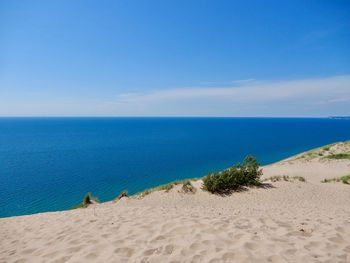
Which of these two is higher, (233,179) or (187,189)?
(233,179)

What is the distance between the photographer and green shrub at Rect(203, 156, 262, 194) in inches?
613

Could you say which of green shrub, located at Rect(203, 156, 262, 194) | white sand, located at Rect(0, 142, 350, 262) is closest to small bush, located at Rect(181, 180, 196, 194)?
green shrub, located at Rect(203, 156, 262, 194)

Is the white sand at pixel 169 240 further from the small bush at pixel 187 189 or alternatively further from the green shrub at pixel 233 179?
the green shrub at pixel 233 179

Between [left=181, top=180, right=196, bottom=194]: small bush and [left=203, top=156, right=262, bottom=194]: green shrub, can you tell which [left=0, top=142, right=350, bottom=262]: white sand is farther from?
[left=203, top=156, right=262, bottom=194]: green shrub

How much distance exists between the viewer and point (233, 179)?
1619 cm

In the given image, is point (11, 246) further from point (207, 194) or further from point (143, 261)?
point (207, 194)

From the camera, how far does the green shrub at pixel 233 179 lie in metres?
15.6

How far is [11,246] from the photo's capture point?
19.5 feet

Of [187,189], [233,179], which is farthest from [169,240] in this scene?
[233,179]

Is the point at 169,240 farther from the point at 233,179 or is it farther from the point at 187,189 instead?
the point at 233,179

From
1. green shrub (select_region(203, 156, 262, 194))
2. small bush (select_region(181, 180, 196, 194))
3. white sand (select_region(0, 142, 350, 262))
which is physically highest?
white sand (select_region(0, 142, 350, 262))

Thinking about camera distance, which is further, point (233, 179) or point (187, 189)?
point (233, 179)

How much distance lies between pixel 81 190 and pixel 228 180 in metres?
19.0

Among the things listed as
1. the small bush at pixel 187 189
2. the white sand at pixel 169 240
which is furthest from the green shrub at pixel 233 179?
the white sand at pixel 169 240
